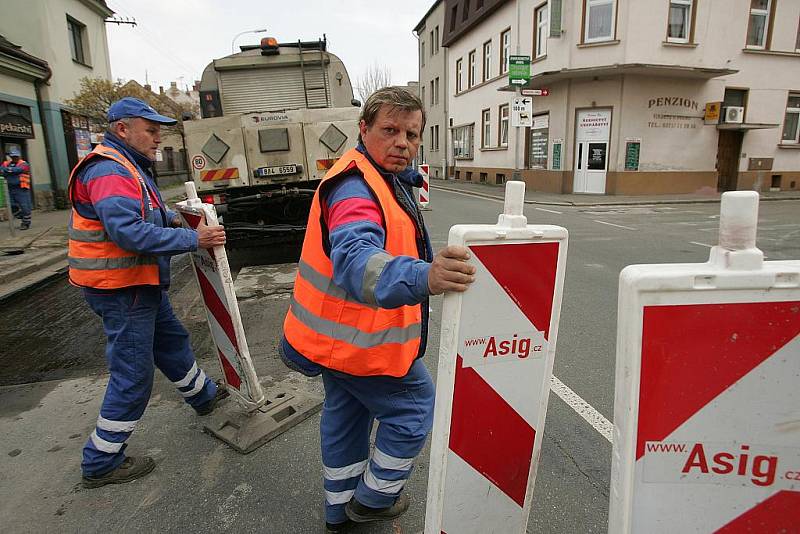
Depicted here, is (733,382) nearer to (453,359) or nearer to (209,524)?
(453,359)

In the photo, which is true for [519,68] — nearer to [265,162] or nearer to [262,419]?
[265,162]

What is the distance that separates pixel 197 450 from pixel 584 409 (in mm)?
2351

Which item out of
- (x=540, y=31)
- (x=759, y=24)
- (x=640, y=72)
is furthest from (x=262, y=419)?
(x=759, y=24)

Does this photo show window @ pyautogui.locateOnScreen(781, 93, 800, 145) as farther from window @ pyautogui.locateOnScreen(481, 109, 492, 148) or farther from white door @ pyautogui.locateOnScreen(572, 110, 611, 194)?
window @ pyautogui.locateOnScreen(481, 109, 492, 148)

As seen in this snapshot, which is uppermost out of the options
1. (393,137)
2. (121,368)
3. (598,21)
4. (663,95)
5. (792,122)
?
(598,21)

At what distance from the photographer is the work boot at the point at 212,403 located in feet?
10.5

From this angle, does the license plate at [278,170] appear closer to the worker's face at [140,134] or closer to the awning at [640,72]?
the worker's face at [140,134]

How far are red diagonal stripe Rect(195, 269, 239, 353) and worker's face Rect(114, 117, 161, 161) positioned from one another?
81 cm

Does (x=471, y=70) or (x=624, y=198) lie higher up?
(x=471, y=70)

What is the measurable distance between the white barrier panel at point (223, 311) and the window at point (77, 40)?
18.6 metres

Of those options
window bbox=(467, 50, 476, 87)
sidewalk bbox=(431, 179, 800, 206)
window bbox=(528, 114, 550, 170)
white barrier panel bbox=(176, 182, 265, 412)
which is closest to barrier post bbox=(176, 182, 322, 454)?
white barrier panel bbox=(176, 182, 265, 412)

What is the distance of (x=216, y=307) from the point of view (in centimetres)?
305

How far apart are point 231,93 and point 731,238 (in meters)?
8.48

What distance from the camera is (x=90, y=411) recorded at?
333 centimetres
